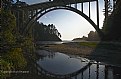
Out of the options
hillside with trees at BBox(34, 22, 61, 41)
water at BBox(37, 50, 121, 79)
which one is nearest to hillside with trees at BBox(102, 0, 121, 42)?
water at BBox(37, 50, 121, 79)

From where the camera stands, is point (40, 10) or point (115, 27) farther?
point (40, 10)

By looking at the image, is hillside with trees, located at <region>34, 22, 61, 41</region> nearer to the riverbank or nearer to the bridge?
the bridge

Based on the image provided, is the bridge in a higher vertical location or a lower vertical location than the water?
higher

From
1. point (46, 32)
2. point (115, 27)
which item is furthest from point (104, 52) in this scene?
point (46, 32)

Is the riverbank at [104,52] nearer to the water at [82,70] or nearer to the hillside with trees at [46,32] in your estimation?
the water at [82,70]

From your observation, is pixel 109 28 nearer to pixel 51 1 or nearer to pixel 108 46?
pixel 108 46

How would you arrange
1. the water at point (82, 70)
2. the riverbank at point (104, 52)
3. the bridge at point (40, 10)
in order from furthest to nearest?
the bridge at point (40, 10), the riverbank at point (104, 52), the water at point (82, 70)

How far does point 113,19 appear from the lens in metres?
56.1

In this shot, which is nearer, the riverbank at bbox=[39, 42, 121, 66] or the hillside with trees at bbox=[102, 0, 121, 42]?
the riverbank at bbox=[39, 42, 121, 66]

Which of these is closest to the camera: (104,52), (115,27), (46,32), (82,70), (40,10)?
(82,70)

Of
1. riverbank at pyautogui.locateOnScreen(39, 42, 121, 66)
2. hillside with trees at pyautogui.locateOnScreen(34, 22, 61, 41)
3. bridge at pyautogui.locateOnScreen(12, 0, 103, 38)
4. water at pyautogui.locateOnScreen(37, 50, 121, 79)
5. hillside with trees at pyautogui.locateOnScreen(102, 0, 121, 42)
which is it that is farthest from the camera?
hillside with trees at pyautogui.locateOnScreen(34, 22, 61, 41)

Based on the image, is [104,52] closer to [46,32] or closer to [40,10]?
[40,10]

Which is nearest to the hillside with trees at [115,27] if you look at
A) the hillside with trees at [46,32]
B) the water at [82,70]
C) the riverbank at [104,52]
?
the riverbank at [104,52]

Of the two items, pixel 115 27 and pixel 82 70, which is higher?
pixel 115 27
